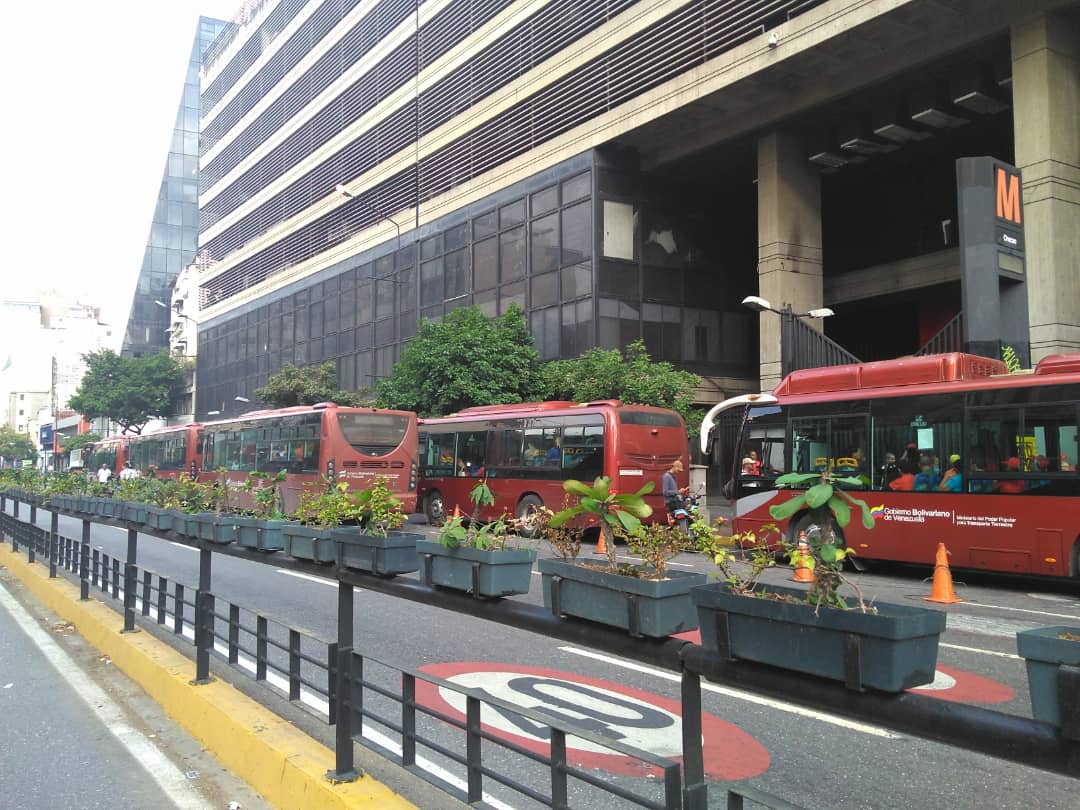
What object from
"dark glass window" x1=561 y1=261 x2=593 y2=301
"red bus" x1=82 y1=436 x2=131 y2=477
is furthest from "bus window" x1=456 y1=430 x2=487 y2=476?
"red bus" x1=82 y1=436 x2=131 y2=477

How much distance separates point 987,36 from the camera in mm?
18234

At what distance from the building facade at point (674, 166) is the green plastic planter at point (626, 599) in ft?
58.9

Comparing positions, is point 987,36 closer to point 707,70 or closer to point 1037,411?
point 707,70

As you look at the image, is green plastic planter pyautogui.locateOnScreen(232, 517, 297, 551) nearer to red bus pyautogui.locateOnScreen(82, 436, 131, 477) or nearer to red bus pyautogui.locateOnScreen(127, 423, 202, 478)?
red bus pyautogui.locateOnScreen(127, 423, 202, 478)

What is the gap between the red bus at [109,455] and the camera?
1505 inches

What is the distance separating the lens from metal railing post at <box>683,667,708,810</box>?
229 cm

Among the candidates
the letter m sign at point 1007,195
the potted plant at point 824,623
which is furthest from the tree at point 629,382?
the potted plant at point 824,623

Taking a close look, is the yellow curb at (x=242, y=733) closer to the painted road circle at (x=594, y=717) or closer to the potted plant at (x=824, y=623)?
the painted road circle at (x=594, y=717)

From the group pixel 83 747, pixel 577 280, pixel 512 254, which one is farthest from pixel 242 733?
pixel 512 254

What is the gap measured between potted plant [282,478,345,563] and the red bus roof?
1044 cm

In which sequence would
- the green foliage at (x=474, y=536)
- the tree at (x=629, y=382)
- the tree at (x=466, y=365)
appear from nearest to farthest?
the green foliage at (x=474, y=536) < the tree at (x=629, y=382) < the tree at (x=466, y=365)

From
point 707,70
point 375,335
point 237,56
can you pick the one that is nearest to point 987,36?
point 707,70

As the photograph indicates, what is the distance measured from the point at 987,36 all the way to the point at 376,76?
27219 millimetres

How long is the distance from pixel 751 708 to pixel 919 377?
28.8 feet
